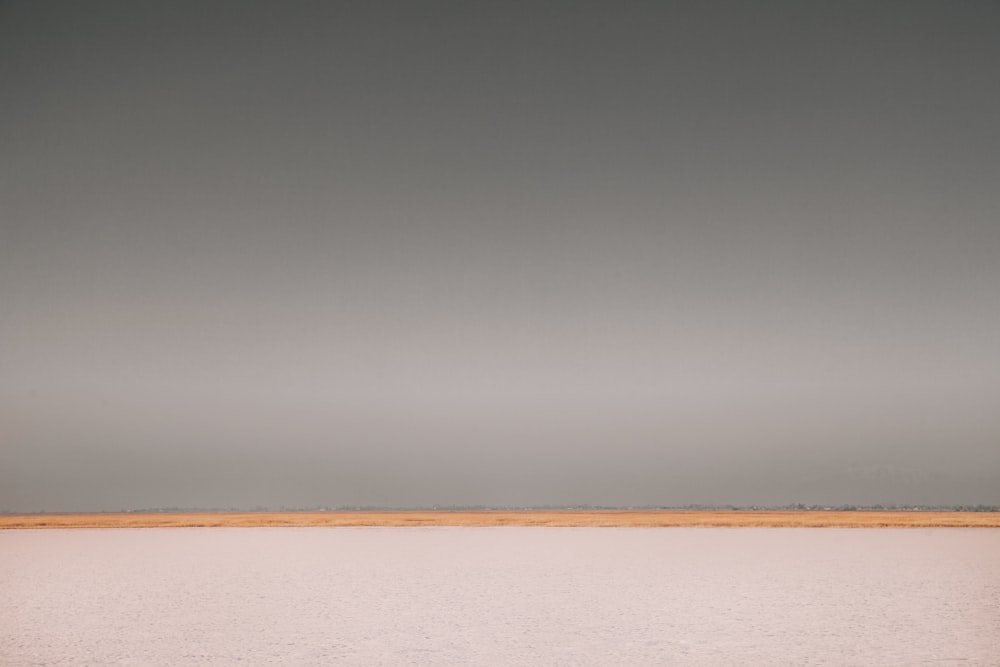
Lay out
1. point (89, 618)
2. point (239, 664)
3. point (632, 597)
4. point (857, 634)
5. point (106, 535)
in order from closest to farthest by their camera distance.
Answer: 1. point (239, 664)
2. point (857, 634)
3. point (89, 618)
4. point (632, 597)
5. point (106, 535)

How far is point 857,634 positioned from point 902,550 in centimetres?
1004

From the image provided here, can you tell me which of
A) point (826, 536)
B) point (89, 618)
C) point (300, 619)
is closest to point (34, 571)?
point (89, 618)

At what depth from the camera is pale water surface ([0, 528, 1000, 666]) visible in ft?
22.5

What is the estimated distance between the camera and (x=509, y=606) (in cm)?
926

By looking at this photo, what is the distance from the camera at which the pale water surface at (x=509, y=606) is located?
6.85m

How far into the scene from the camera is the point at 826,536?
69.7 ft

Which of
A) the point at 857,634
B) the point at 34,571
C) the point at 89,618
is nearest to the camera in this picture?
the point at 857,634

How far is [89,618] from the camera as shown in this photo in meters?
8.70

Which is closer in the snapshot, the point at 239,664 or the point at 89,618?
the point at 239,664

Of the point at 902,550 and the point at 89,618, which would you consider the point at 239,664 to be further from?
the point at 902,550

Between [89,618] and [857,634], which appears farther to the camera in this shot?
[89,618]

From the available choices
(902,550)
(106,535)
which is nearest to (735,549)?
(902,550)

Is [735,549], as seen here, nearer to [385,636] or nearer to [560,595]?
[560,595]

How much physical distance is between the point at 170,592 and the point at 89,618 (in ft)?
6.89
